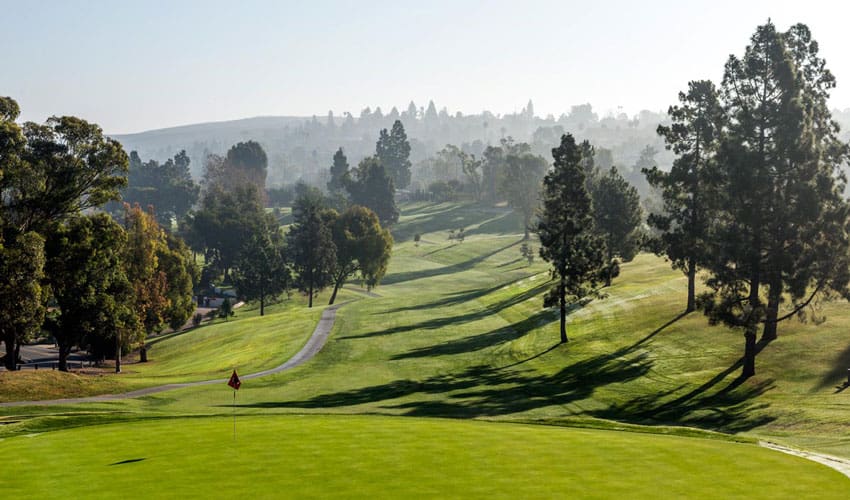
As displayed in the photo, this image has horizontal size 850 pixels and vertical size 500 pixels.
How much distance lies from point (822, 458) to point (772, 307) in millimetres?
28015

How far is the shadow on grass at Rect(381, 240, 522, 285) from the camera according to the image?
14825cm

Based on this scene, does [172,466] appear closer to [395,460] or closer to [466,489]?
A: [395,460]

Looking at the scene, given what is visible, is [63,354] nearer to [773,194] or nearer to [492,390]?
[492,390]

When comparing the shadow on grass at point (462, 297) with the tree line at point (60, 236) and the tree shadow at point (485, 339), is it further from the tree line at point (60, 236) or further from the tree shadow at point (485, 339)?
the tree line at point (60, 236)

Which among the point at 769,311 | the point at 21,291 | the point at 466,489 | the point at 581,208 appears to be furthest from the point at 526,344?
the point at 466,489

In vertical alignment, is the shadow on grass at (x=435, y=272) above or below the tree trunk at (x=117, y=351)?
above

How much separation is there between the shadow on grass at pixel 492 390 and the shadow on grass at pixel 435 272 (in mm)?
87997

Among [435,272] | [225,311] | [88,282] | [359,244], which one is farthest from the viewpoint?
[435,272]

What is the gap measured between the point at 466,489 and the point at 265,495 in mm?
5684

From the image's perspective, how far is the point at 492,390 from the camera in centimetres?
5212

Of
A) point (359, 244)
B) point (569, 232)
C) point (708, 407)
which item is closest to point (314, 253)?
point (359, 244)

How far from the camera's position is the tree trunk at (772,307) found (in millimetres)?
50850

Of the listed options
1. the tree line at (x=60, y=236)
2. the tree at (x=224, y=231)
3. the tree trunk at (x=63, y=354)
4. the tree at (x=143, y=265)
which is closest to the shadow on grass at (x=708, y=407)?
the tree line at (x=60, y=236)

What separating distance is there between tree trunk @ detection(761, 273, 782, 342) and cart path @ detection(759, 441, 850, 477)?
2176 centimetres
